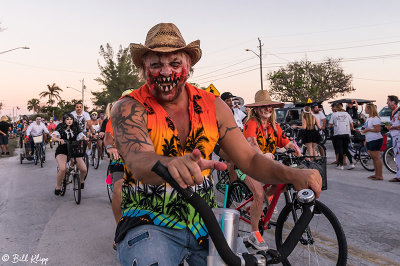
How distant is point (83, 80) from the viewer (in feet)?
186

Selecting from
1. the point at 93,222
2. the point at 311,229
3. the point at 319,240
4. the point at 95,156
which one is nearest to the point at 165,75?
the point at 311,229

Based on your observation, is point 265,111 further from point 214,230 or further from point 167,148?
point 214,230

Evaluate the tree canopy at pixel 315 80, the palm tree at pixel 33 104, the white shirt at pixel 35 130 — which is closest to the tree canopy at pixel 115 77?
the tree canopy at pixel 315 80

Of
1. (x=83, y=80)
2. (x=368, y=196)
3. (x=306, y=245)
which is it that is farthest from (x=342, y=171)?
(x=83, y=80)

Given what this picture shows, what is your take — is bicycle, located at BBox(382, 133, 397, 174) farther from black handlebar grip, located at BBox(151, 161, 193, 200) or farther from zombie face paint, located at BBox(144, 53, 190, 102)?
black handlebar grip, located at BBox(151, 161, 193, 200)

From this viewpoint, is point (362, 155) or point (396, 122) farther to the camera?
point (362, 155)

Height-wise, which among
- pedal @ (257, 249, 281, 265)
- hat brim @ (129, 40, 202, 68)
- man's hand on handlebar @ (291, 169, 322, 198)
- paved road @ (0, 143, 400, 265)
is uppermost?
hat brim @ (129, 40, 202, 68)

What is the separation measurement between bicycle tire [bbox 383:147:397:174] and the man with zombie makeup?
988cm

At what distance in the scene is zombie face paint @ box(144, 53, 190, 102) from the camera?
1918 mm

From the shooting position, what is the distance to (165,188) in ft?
5.87

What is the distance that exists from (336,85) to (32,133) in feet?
138

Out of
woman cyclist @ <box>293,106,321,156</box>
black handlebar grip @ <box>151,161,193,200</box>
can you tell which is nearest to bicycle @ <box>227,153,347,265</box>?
black handlebar grip @ <box>151,161,193,200</box>

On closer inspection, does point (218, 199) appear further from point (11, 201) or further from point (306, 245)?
point (11, 201)

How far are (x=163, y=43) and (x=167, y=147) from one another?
22.1 inches
